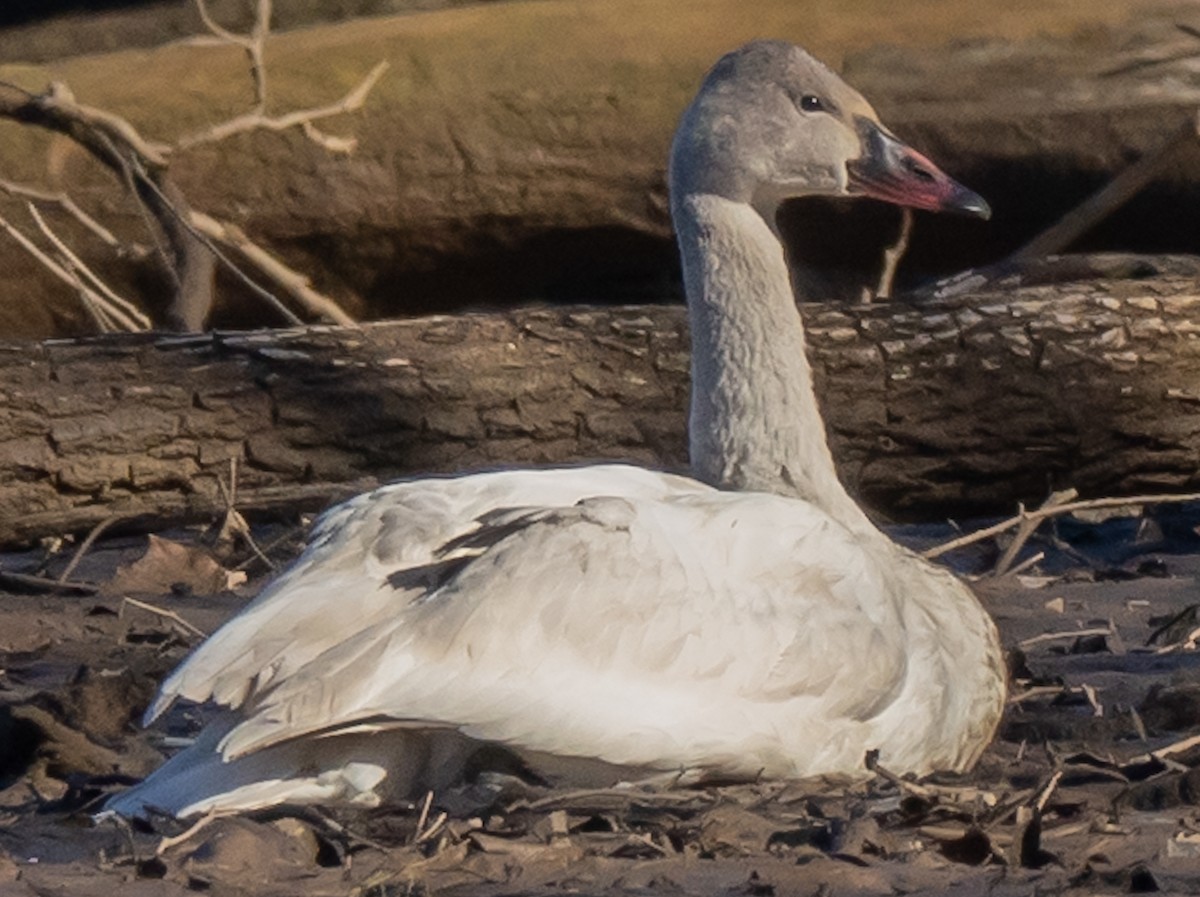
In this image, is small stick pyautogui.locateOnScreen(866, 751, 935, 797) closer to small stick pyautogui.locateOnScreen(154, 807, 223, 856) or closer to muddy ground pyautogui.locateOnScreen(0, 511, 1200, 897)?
muddy ground pyautogui.locateOnScreen(0, 511, 1200, 897)

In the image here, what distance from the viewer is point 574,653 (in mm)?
4305

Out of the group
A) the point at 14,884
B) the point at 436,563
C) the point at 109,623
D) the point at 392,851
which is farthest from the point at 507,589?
the point at 109,623

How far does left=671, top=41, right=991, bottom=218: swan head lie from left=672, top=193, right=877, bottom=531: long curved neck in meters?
0.08

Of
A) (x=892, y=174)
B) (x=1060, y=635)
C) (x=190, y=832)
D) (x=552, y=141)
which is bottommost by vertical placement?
(x=1060, y=635)

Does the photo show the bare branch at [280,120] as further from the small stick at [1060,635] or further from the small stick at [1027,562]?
the small stick at [1060,635]

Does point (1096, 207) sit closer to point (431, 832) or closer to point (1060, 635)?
point (1060, 635)

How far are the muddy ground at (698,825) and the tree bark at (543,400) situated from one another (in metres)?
1.30

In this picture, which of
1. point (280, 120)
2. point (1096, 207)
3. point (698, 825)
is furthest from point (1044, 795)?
point (280, 120)

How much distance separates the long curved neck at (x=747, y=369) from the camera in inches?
203

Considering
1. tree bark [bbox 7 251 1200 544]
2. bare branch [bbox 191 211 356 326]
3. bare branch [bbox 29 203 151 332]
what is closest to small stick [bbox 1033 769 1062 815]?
tree bark [bbox 7 251 1200 544]

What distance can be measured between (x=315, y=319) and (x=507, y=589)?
4.83 meters

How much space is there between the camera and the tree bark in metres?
6.89

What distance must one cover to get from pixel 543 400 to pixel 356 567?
101 inches

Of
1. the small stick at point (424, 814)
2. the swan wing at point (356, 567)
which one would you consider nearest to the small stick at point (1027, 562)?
the swan wing at point (356, 567)
